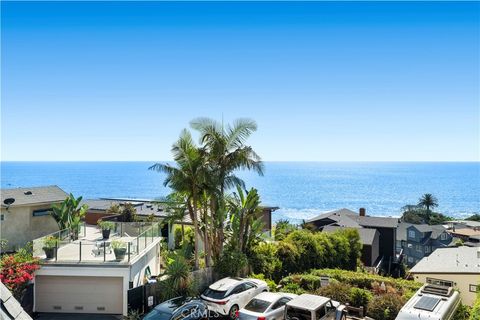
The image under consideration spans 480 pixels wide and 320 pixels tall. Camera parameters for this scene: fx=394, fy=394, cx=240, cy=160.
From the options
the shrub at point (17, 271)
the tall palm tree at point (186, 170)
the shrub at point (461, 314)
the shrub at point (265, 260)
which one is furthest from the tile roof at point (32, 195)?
the shrub at point (461, 314)

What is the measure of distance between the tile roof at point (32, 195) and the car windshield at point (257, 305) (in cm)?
1467

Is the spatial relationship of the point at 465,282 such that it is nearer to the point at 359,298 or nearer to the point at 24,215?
the point at 359,298

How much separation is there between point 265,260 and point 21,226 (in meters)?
14.2

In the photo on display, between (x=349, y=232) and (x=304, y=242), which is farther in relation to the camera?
(x=349, y=232)

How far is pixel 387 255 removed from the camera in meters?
48.1

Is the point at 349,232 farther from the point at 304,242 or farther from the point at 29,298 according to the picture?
the point at 29,298

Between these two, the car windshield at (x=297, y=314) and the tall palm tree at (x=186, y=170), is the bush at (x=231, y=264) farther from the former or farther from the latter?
the car windshield at (x=297, y=314)

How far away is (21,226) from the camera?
73.7 feet

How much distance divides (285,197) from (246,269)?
159 metres

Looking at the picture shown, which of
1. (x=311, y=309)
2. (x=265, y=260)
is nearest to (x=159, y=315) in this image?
(x=311, y=309)

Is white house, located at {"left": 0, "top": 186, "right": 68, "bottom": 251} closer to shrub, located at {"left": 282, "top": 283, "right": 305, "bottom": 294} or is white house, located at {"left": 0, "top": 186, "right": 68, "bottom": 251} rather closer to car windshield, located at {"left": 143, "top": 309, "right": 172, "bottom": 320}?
car windshield, located at {"left": 143, "top": 309, "right": 172, "bottom": 320}

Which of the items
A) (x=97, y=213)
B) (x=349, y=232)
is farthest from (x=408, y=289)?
(x=97, y=213)

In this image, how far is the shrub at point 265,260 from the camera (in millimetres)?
22859

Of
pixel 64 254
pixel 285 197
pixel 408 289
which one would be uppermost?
pixel 64 254
